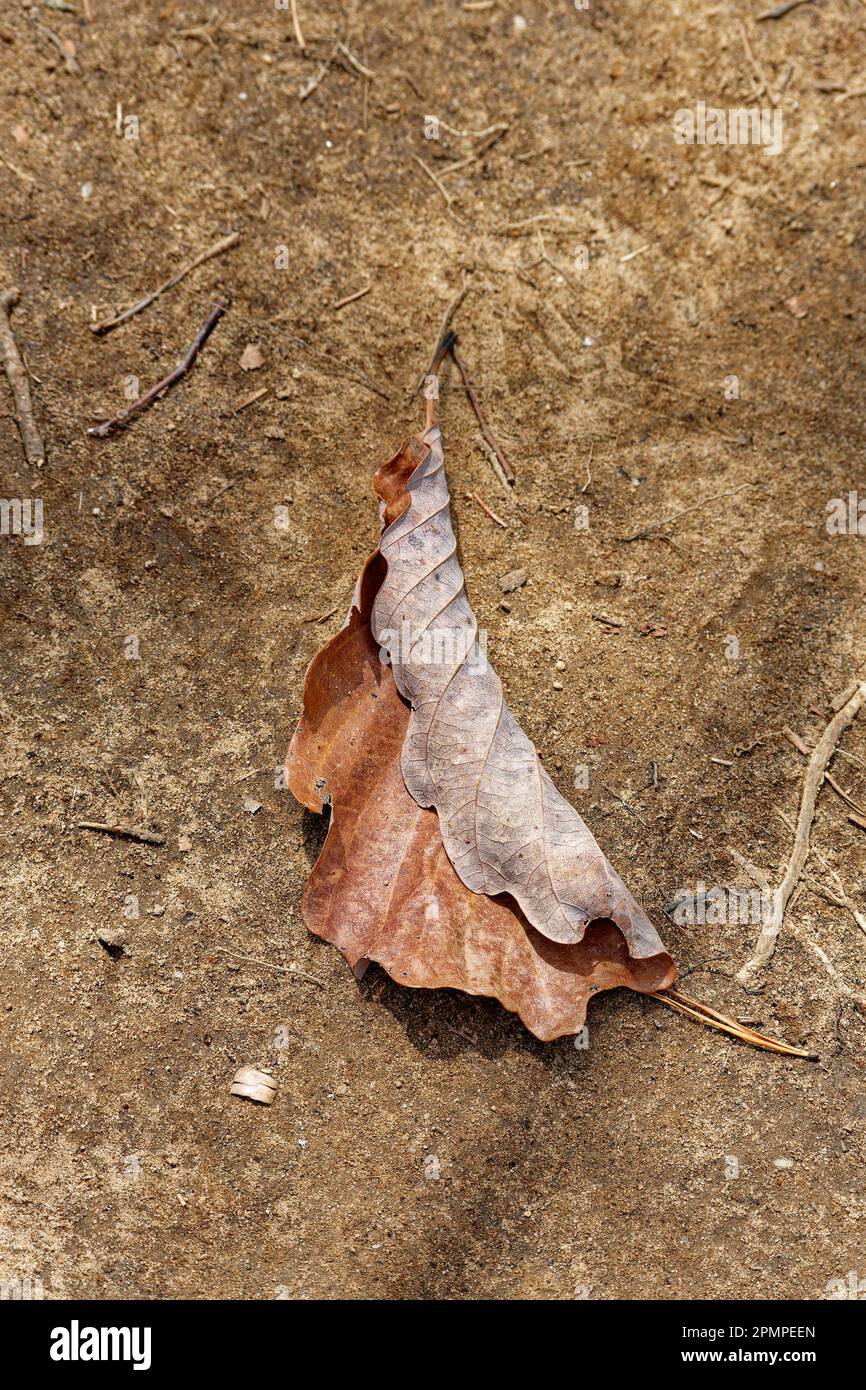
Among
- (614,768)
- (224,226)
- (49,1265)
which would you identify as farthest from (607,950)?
(224,226)

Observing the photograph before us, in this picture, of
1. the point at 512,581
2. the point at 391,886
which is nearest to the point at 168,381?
the point at 512,581

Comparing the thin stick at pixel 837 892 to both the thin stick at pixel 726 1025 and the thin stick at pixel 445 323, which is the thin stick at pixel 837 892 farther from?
the thin stick at pixel 445 323

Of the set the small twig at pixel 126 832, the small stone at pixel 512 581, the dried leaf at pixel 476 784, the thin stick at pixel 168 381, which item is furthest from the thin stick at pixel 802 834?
the thin stick at pixel 168 381

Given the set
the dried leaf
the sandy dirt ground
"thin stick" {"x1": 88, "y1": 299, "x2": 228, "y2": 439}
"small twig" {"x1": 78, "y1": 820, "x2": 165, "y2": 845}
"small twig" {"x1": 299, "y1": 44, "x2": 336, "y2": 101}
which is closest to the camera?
the dried leaf

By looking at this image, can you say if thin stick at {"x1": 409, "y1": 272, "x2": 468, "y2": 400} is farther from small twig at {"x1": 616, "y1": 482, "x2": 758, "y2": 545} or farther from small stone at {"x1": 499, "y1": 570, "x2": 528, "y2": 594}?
small twig at {"x1": 616, "y1": 482, "x2": 758, "y2": 545}

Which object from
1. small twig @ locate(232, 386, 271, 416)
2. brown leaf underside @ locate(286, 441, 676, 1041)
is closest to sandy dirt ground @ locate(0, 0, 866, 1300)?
small twig @ locate(232, 386, 271, 416)
